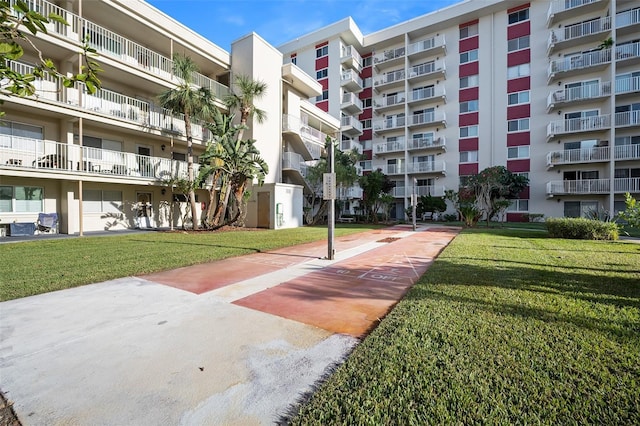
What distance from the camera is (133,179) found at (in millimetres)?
16031

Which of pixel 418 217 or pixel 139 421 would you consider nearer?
pixel 139 421

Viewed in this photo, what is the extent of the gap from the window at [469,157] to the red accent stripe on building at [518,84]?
6.94 meters

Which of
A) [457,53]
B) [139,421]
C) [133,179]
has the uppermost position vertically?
[457,53]

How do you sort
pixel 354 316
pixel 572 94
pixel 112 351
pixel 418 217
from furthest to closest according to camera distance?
pixel 418 217 → pixel 572 94 → pixel 354 316 → pixel 112 351

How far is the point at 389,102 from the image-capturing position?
3716 centimetres

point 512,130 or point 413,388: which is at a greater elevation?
point 512,130

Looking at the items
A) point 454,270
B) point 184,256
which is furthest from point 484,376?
point 184,256

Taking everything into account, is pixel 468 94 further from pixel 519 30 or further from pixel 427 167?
pixel 427 167

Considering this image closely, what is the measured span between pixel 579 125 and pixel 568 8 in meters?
10.8

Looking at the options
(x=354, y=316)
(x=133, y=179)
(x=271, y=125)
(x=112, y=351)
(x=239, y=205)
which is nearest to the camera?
(x=112, y=351)

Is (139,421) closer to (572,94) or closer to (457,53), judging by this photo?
(572,94)

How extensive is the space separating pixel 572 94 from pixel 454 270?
101 ft

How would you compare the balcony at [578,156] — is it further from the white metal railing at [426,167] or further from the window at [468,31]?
the window at [468,31]

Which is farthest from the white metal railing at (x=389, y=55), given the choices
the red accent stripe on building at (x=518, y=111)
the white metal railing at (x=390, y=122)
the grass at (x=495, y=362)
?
the grass at (x=495, y=362)
